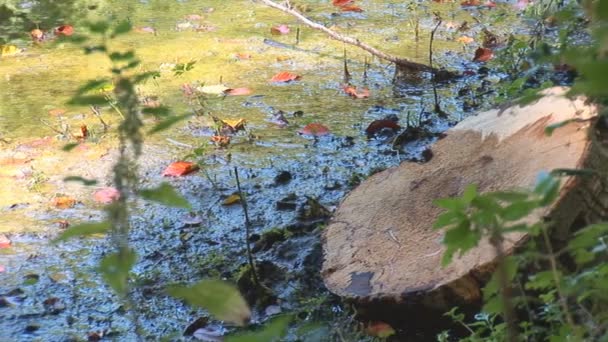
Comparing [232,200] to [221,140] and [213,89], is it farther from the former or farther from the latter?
[213,89]

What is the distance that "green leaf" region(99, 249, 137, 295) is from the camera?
109cm

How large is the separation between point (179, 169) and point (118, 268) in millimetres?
2371

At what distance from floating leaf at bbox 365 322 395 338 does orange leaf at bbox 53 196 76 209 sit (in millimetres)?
1504

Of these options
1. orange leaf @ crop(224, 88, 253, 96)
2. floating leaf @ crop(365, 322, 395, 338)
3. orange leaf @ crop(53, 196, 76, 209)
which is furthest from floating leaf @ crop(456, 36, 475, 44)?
floating leaf @ crop(365, 322, 395, 338)

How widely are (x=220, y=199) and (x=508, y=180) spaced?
49.0 inches

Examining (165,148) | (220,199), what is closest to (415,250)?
(220,199)

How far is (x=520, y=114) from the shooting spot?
268 cm

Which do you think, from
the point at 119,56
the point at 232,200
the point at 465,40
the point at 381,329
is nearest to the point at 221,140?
the point at 232,200

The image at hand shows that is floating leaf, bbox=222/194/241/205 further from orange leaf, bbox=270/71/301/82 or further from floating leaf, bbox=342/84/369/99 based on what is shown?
orange leaf, bbox=270/71/301/82

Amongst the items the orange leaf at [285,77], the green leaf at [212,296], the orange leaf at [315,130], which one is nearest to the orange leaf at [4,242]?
the orange leaf at [315,130]

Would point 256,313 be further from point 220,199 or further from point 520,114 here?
point 520,114

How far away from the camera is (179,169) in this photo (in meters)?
3.46

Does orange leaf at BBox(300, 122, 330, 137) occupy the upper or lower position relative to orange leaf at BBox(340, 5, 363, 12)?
upper

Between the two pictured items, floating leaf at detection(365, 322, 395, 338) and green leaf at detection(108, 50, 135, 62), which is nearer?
green leaf at detection(108, 50, 135, 62)
